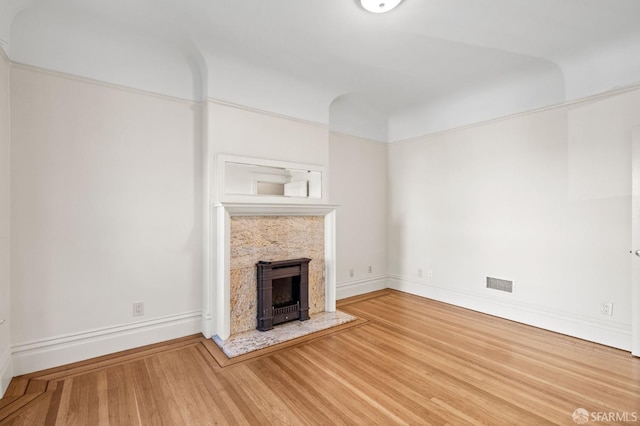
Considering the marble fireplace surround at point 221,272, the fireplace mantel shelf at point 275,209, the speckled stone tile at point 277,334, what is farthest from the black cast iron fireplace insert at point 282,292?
the fireplace mantel shelf at point 275,209

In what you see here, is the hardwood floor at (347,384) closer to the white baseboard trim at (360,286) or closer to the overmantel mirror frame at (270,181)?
the white baseboard trim at (360,286)

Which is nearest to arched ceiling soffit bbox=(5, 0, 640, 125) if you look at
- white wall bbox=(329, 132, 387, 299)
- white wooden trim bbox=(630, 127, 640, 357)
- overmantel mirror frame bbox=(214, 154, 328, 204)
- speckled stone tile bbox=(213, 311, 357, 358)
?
overmantel mirror frame bbox=(214, 154, 328, 204)

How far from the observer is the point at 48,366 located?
2.51 metres

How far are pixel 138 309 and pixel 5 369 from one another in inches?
36.2

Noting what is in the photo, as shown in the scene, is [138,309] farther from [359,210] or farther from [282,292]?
[359,210]

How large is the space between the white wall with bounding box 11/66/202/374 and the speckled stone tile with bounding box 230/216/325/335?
1.48 ft

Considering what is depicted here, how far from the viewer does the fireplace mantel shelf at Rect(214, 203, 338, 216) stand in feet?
10.2

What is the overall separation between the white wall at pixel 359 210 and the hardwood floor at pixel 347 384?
5.19ft

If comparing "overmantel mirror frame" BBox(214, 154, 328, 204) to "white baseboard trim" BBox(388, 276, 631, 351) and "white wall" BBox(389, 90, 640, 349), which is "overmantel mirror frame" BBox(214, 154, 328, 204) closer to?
"white wall" BBox(389, 90, 640, 349)

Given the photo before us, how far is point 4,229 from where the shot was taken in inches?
90.1

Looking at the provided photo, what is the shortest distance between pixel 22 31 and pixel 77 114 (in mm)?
682

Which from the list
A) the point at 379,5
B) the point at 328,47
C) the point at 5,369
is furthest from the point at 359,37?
the point at 5,369

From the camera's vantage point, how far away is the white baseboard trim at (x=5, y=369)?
2.14 meters

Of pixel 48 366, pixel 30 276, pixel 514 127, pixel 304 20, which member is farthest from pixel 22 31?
pixel 514 127
